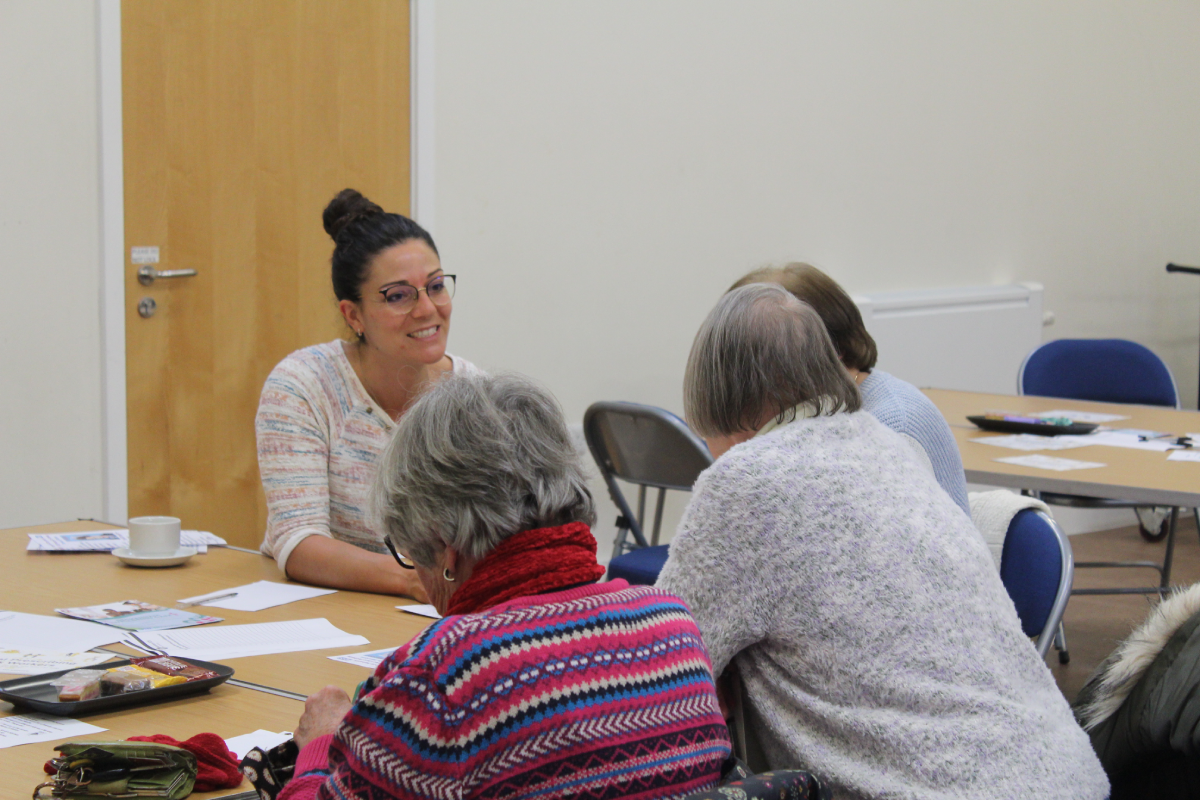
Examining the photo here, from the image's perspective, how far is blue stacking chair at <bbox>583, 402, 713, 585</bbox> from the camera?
346 cm

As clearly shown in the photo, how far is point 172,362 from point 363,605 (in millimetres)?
1753

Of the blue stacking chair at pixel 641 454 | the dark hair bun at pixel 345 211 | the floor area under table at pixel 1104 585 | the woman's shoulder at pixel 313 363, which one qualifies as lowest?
the floor area under table at pixel 1104 585

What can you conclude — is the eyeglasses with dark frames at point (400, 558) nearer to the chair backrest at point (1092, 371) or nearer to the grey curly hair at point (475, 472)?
the grey curly hair at point (475, 472)

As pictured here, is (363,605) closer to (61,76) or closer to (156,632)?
(156,632)

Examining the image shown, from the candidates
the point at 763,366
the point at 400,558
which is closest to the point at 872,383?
the point at 763,366

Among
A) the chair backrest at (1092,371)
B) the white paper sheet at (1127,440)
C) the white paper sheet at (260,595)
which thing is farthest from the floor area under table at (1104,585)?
the white paper sheet at (260,595)

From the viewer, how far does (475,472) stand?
1.22 m

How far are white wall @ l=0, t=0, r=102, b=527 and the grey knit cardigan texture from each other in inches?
93.2

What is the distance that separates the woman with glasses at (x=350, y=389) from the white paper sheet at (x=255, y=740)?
72 centimetres

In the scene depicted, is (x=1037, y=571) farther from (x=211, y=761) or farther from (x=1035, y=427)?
(x=1035, y=427)

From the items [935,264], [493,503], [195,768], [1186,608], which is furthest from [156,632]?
[935,264]

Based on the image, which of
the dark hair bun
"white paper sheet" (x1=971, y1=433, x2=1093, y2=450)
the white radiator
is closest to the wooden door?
the dark hair bun

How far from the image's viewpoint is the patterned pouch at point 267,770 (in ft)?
4.07

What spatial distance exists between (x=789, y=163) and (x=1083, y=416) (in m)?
1.74
